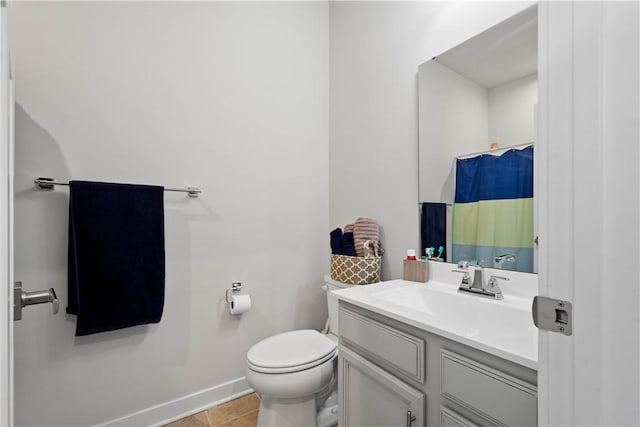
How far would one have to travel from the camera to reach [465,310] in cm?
115

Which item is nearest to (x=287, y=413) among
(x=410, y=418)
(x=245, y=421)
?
(x=245, y=421)

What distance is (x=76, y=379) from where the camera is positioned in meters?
1.37

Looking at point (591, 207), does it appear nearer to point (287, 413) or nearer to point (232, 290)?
point (287, 413)

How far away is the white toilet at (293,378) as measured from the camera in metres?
1.32

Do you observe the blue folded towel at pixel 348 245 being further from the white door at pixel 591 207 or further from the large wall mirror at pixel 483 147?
the white door at pixel 591 207

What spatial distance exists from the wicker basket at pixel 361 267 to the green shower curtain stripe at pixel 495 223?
0.43m

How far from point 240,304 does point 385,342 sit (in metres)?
0.95

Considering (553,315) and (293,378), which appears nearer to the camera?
(553,315)

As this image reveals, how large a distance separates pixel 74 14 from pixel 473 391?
2145 millimetres

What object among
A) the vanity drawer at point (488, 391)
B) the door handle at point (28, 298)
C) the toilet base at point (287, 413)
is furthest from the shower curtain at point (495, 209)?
the door handle at point (28, 298)

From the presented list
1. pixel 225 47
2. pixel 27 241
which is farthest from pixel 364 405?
pixel 225 47

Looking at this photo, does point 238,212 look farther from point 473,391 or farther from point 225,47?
point 473,391

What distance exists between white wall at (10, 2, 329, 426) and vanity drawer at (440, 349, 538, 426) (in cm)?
130

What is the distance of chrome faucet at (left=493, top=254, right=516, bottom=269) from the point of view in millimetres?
1178
